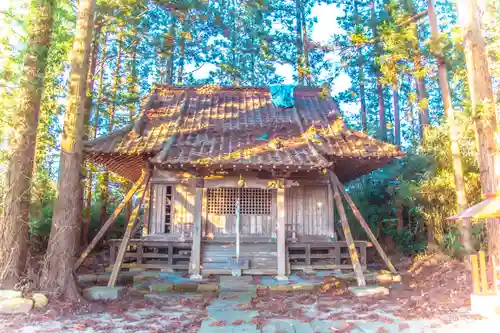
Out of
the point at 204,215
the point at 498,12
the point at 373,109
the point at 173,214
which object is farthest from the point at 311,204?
the point at 373,109

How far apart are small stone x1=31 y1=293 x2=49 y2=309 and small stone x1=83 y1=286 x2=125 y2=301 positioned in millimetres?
1144

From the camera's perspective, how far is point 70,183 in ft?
24.9

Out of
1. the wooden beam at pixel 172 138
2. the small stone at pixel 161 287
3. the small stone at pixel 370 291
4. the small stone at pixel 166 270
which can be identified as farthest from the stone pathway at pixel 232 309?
the wooden beam at pixel 172 138

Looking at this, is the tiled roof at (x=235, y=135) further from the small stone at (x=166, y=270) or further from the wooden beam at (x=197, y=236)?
the small stone at (x=166, y=270)

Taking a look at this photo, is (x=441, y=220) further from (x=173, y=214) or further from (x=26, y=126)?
(x=26, y=126)

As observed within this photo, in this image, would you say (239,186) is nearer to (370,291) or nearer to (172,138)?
(172,138)

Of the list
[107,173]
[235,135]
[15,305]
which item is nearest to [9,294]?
[15,305]

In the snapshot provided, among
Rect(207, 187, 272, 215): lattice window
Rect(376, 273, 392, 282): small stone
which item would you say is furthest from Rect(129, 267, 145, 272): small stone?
Rect(376, 273, 392, 282): small stone

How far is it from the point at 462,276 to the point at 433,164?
16.0ft

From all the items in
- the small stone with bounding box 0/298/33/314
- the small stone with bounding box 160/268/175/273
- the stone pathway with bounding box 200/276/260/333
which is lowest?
the stone pathway with bounding box 200/276/260/333

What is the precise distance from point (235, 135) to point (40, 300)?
6.82 metres

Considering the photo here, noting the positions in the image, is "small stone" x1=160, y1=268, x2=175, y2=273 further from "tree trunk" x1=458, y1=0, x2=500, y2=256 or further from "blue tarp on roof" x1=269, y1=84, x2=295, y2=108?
"tree trunk" x1=458, y1=0, x2=500, y2=256

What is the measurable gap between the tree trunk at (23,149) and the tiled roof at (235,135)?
227cm

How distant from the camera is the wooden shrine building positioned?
32.8 ft
